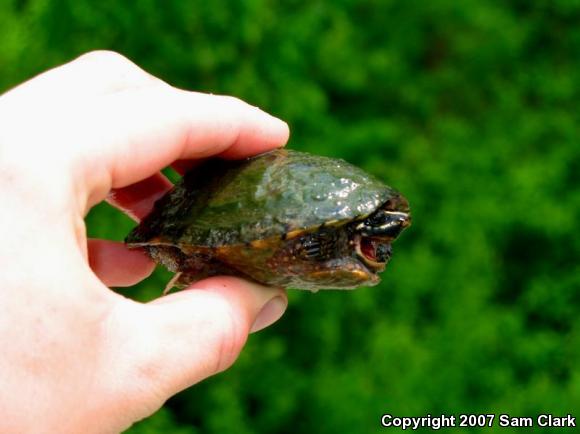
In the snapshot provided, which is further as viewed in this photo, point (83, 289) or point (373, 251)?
point (373, 251)

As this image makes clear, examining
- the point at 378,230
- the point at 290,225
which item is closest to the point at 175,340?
the point at 290,225

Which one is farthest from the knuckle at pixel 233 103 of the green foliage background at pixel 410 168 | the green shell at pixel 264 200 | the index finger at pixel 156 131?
the green foliage background at pixel 410 168

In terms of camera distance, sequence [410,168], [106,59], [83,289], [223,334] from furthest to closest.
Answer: [410,168]
[106,59]
[223,334]
[83,289]

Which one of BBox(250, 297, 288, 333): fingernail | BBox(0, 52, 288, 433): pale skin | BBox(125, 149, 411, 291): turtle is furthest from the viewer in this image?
BBox(250, 297, 288, 333): fingernail

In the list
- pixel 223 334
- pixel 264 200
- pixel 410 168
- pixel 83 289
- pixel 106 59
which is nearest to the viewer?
pixel 83 289

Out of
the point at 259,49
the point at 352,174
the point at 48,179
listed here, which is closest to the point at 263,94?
the point at 259,49

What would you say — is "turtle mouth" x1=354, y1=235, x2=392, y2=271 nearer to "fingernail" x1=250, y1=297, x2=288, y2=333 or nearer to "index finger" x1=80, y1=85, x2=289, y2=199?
"fingernail" x1=250, y1=297, x2=288, y2=333

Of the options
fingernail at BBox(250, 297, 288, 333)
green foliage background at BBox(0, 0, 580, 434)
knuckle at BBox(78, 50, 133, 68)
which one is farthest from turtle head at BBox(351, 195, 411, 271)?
green foliage background at BBox(0, 0, 580, 434)

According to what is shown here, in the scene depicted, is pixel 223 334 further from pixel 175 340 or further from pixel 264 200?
pixel 264 200
